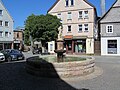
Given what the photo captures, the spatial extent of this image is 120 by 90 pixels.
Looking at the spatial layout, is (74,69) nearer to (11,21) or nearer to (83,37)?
(83,37)

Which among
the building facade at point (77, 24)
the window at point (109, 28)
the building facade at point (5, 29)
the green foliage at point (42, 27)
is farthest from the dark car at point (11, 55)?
the building facade at point (5, 29)

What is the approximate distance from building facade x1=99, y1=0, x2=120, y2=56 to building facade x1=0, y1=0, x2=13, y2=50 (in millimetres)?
26696

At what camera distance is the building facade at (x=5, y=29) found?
5362 centimetres

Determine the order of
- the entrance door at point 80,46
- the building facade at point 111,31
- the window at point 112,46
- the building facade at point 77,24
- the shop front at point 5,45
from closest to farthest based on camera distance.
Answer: the building facade at point 111,31
the window at point 112,46
the building facade at point 77,24
the entrance door at point 80,46
the shop front at point 5,45

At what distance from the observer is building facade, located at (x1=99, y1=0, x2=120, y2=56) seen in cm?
3803

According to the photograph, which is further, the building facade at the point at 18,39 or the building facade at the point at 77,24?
the building facade at the point at 18,39

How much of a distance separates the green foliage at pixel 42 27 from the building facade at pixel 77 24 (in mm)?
4386

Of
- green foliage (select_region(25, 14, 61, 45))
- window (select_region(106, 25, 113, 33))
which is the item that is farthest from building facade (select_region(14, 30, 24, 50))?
window (select_region(106, 25, 113, 33))

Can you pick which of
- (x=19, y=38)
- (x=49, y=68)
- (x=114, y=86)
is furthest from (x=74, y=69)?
(x=19, y=38)

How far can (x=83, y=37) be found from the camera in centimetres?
4241

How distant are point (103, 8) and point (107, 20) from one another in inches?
284

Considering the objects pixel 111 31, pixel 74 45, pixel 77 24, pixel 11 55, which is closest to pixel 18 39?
pixel 74 45

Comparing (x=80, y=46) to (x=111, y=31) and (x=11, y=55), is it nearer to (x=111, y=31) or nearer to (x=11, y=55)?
(x=111, y=31)

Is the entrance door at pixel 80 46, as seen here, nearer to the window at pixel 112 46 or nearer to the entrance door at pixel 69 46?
the entrance door at pixel 69 46
